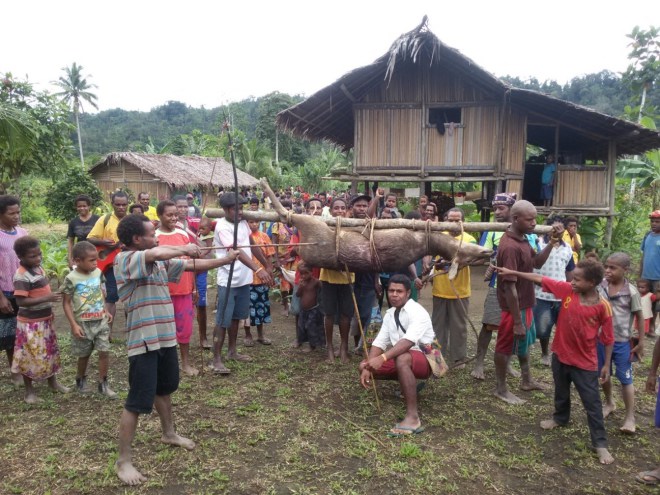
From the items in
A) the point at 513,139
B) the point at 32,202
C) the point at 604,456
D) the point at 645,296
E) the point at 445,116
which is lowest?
the point at 604,456

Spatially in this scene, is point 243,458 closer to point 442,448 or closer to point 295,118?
point 442,448

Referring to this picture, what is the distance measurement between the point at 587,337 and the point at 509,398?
1.19 meters

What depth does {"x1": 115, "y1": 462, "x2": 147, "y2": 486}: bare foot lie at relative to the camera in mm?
3064

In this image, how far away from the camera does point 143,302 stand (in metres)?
3.20

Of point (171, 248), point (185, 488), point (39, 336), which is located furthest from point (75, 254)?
point (185, 488)

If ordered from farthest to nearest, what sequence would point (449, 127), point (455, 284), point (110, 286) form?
point (449, 127)
point (110, 286)
point (455, 284)

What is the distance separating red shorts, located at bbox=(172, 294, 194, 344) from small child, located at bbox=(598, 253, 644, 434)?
3.82 meters

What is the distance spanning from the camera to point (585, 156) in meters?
14.2

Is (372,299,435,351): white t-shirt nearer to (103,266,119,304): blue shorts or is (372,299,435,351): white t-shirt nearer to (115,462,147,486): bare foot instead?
(115,462,147,486): bare foot

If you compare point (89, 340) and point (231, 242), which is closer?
point (89, 340)

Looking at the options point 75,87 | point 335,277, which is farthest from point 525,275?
point 75,87

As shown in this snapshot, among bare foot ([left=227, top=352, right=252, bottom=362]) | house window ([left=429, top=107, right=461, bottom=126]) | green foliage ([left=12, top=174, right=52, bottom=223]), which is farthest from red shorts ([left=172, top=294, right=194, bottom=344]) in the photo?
green foliage ([left=12, top=174, right=52, bottom=223])

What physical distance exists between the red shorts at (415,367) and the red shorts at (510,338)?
0.83 metres

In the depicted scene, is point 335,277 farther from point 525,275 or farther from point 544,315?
point 544,315
